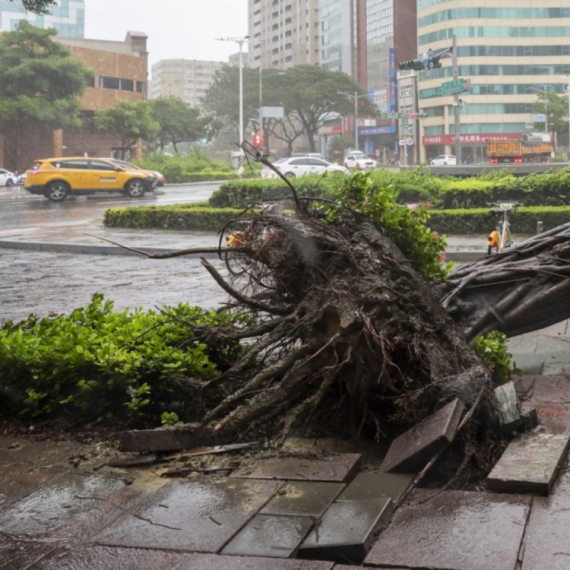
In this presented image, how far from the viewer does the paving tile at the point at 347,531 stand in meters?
3.22

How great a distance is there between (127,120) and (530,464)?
5825cm

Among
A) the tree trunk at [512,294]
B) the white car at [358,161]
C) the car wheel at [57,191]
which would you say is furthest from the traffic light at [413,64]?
the tree trunk at [512,294]

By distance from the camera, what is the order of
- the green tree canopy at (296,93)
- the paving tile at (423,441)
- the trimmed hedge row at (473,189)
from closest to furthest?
the paving tile at (423,441), the trimmed hedge row at (473,189), the green tree canopy at (296,93)

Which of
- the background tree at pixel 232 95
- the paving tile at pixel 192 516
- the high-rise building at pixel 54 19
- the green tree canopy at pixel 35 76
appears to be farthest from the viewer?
the background tree at pixel 232 95

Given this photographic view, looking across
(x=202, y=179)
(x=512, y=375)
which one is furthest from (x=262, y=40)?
(x=512, y=375)

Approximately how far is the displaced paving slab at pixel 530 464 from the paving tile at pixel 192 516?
3.13ft

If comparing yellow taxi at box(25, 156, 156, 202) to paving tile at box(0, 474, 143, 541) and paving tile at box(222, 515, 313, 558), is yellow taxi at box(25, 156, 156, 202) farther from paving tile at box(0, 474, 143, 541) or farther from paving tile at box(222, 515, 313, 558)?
paving tile at box(222, 515, 313, 558)

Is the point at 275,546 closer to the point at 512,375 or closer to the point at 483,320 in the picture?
the point at 483,320

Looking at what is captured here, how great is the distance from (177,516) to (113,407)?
1.51 m

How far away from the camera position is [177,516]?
366 cm

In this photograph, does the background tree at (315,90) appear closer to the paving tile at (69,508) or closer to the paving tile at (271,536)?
the paving tile at (69,508)

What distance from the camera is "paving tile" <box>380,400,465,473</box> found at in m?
3.85

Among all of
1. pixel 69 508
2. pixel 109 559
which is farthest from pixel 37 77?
pixel 109 559

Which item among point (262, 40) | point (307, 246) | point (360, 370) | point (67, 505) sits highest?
point (262, 40)
